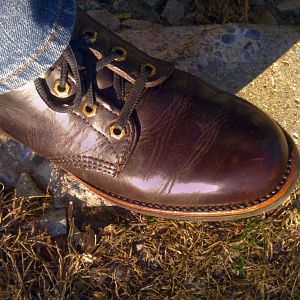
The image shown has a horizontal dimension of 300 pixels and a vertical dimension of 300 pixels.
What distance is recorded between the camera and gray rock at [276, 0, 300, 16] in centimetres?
224

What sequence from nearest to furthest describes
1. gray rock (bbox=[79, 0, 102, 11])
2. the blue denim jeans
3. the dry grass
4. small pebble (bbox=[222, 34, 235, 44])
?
the blue denim jeans → the dry grass → small pebble (bbox=[222, 34, 235, 44]) → gray rock (bbox=[79, 0, 102, 11])

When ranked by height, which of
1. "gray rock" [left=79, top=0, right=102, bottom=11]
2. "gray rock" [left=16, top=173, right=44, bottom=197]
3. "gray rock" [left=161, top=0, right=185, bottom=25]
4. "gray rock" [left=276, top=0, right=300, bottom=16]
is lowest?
"gray rock" [left=16, top=173, right=44, bottom=197]

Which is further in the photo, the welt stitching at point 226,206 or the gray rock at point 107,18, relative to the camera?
the gray rock at point 107,18

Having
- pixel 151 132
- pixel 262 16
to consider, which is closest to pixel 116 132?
pixel 151 132

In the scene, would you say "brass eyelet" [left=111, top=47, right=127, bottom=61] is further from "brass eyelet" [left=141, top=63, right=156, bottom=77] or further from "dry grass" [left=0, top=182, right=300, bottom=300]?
"dry grass" [left=0, top=182, right=300, bottom=300]

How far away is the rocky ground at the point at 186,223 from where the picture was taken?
1945mm

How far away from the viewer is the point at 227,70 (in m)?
2.02

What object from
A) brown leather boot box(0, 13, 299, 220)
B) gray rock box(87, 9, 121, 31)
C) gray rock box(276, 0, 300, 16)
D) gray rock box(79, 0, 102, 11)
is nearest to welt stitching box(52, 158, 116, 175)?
brown leather boot box(0, 13, 299, 220)

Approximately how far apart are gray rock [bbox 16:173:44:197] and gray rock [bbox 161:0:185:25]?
778 millimetres

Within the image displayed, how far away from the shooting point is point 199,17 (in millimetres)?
2195

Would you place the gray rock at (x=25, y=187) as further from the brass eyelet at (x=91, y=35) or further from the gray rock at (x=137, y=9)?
the gray rock at (x=137, y=9)

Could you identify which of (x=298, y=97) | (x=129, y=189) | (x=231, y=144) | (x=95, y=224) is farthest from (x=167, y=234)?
(x=298, y=97)

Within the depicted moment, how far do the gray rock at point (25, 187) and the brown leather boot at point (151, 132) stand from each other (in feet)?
1.17

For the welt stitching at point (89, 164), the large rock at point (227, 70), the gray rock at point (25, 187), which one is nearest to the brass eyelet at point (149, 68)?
the welt stitching at point (89, 164)
